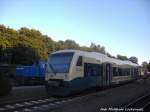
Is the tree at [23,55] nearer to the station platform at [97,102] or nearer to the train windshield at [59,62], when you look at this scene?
the train windshield at [59,62]

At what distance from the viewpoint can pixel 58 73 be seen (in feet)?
74.3

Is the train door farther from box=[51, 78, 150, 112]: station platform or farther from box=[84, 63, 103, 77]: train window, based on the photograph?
box=[51, 78, 150, 112]: station platform

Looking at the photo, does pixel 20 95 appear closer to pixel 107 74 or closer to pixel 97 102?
pixel 97 102

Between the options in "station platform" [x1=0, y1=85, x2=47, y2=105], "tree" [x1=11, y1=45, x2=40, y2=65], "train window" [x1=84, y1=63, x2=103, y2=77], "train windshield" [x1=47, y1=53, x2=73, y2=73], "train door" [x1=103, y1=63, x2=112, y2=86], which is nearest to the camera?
"station platform" [x1=0, y1=85, x2=47, y2=105]

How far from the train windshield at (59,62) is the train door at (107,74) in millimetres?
7579

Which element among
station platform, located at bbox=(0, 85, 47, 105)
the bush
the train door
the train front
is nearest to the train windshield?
the train front

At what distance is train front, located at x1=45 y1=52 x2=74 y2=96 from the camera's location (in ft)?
72.0

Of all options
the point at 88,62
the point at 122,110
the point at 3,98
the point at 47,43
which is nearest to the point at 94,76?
the point at 88,62

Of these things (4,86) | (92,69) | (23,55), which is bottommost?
(4,86)

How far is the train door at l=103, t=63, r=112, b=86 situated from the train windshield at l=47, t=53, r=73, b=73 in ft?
24.9

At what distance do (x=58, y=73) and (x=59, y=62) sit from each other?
90 centimetres

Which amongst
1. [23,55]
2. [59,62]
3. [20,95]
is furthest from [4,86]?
[23,55]

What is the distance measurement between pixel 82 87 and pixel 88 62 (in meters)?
2.41

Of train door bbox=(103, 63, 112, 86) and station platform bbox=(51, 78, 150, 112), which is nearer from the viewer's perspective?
station platform bbox=(51, 78, 150, 112)
